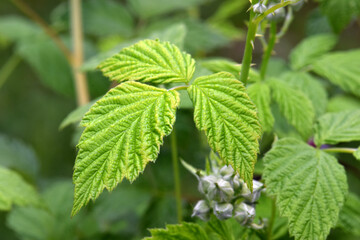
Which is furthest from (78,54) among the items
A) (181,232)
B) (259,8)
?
(259,8)

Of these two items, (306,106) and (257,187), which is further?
(306,106)

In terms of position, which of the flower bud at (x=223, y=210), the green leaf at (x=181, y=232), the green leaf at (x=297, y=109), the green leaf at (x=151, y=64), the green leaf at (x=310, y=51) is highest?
the green leaf at (x=151, y=64)

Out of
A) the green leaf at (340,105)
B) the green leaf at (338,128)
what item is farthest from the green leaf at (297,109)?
the green leaf at (340,105)

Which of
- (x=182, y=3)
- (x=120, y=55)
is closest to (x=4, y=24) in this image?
(x=182, y=3)

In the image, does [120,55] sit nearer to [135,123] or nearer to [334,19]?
[135,123]

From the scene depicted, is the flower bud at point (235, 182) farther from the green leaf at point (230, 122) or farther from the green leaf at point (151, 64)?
the green leaf at point (151, 64)

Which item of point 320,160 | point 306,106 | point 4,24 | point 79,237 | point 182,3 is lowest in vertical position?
point 79,237
